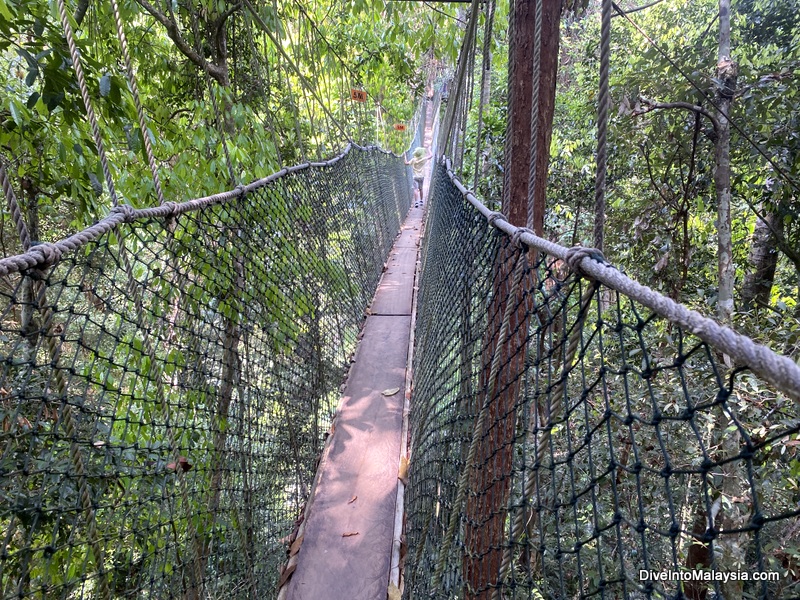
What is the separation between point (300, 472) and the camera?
6.16 ft

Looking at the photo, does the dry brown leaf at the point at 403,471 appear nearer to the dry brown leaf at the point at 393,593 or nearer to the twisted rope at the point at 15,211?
the dry brown leaf at the point at 393,593

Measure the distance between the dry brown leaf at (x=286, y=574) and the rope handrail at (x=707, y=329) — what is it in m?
1.27

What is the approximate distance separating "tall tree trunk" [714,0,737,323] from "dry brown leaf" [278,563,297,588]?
81.9 inches

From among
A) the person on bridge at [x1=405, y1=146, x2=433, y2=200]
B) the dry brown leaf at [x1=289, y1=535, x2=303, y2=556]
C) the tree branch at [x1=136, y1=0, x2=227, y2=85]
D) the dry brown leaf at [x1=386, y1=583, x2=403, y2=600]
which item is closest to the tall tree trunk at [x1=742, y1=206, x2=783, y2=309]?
the dry brown leaf at [x1=386, y1=583, x2=403, y2=600]

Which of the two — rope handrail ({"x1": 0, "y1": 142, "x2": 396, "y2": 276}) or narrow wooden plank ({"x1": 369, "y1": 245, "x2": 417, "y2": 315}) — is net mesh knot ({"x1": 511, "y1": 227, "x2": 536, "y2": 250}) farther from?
narrow wooden plank ({"x1": 369, "y1": 245, "x2": 417, "y2": 315})

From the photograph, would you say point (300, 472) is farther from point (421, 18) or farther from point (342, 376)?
point (421, 18)

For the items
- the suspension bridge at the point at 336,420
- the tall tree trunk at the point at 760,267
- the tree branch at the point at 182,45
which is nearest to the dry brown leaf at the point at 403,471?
the suspension bridge at the point at 336,420

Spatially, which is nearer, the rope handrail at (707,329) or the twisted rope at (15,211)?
the rope handrail at (707,329)

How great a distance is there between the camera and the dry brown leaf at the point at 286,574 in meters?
1.48

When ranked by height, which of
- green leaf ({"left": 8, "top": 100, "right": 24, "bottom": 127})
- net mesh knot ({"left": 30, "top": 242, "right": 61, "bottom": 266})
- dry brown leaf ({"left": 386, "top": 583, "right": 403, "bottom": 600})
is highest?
green leaf ({"left": 8, "top": 100, "right": 24, "bottom": 127})

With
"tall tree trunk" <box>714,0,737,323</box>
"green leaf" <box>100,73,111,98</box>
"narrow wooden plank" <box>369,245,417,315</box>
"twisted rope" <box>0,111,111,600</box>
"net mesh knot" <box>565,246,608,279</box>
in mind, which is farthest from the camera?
"narrow wooden plank" <box>369,245,417,315</box>

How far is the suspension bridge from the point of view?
80cm

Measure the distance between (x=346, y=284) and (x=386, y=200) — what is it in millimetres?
2818

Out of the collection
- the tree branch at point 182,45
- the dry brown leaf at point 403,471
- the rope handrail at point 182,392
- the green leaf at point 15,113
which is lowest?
the dry brown leaf at point 403,471
